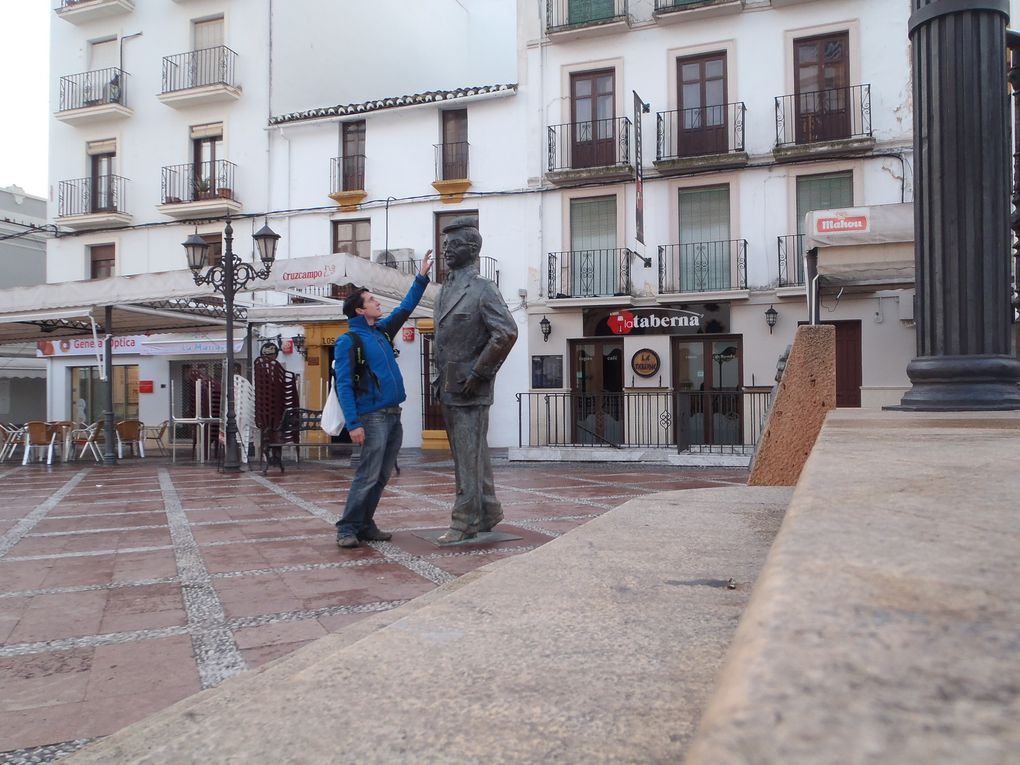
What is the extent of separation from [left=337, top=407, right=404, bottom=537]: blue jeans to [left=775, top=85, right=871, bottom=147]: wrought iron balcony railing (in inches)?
548

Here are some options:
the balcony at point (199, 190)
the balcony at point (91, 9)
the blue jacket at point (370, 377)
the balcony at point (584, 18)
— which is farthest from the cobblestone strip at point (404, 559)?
the balcony at point (91, 9)

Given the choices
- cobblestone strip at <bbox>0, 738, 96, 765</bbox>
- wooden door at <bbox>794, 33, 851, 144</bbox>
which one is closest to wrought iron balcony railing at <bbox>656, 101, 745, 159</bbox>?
wooden door at <bbox>794, 33, 851, 144</bbox>

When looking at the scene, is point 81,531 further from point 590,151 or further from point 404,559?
point 590,151

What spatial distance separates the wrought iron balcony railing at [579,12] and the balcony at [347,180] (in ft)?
17.7

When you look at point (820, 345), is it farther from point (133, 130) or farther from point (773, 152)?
point (133, 130)

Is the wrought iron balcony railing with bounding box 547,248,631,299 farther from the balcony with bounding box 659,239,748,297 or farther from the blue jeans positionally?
the blue jeans

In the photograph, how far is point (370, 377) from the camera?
5.16 metres

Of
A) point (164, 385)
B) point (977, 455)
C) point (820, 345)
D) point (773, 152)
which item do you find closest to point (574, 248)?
point (773, 152)

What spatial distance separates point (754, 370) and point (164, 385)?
14.9 metres

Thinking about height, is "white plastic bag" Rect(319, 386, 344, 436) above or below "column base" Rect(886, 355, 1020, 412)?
below

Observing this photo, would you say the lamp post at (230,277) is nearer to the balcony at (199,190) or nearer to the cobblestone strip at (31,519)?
the cobblestone strip at (31,519)

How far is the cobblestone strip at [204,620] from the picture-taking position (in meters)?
2.79

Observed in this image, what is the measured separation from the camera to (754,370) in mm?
16906

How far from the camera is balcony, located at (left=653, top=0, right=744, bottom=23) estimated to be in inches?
669
